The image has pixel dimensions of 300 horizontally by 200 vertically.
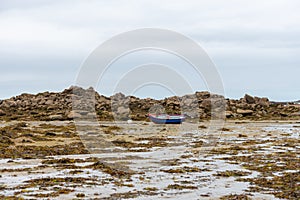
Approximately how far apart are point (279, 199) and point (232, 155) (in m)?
12.0

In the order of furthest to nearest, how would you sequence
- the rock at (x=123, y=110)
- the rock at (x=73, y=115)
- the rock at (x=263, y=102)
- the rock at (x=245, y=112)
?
1. the rock at (x=263, y=102)
2. the rock at (x=123, y=110)
3. the rock at (x=245, y=112)
4. the rock at (x=73, y=115)

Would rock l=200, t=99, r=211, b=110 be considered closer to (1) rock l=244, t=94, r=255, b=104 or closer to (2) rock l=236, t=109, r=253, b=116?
(1) rock l=244, t=94, r=255, b=104

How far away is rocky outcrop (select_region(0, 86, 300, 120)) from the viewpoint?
74.6 metres

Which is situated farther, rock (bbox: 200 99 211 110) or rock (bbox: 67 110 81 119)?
rock (bbox: 200 99 211 110)

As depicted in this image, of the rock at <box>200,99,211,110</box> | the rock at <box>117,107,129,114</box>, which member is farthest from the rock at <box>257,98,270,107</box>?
the rock at <box>117,107,129,114</box>

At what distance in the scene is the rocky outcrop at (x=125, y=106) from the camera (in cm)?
7462

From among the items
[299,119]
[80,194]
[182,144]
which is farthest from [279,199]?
[299,119]

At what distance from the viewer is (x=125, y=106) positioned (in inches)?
3248

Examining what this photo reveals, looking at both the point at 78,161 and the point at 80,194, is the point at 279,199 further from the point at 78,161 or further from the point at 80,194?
the point at 78,161

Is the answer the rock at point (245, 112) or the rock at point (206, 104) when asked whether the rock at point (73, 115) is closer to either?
the rock at point (206, 104)

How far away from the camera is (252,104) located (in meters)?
81.6

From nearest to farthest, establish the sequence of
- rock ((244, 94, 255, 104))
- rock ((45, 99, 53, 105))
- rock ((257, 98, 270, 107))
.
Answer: rock ((257, 98, 270, 107)) < rock ((244, 94, 255, 104)) < rock ((45, 99, 53, 105))

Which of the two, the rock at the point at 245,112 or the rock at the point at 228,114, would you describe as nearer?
the rock at the point at 228,114

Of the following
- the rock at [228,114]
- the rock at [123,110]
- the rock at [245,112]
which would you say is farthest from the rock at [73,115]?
the rock at [245,112]
